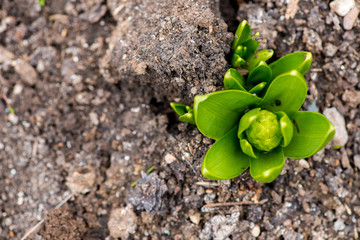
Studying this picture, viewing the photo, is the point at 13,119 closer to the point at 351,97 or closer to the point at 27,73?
the point at 27,73

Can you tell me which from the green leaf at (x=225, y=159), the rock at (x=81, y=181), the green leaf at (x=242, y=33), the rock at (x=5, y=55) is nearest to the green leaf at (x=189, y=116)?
the green leaf at (x=225, y=159)

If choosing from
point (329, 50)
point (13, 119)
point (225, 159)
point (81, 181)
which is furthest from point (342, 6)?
point (13, 119)

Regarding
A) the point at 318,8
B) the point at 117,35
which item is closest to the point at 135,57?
the point at 117,35

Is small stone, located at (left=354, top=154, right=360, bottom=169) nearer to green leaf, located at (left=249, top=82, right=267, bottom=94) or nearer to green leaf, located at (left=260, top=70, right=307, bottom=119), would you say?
green leaf, located at (left=260, top=70, right=307, bottom=119)

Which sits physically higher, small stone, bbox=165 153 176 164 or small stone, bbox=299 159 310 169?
small stone, bbox=165 153 176 164

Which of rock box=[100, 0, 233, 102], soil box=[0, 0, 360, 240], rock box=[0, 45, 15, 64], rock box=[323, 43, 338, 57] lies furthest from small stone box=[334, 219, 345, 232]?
rock box=[0, 45, 15, 64]

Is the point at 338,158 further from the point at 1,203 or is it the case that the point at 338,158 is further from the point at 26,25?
the point at 26,25
